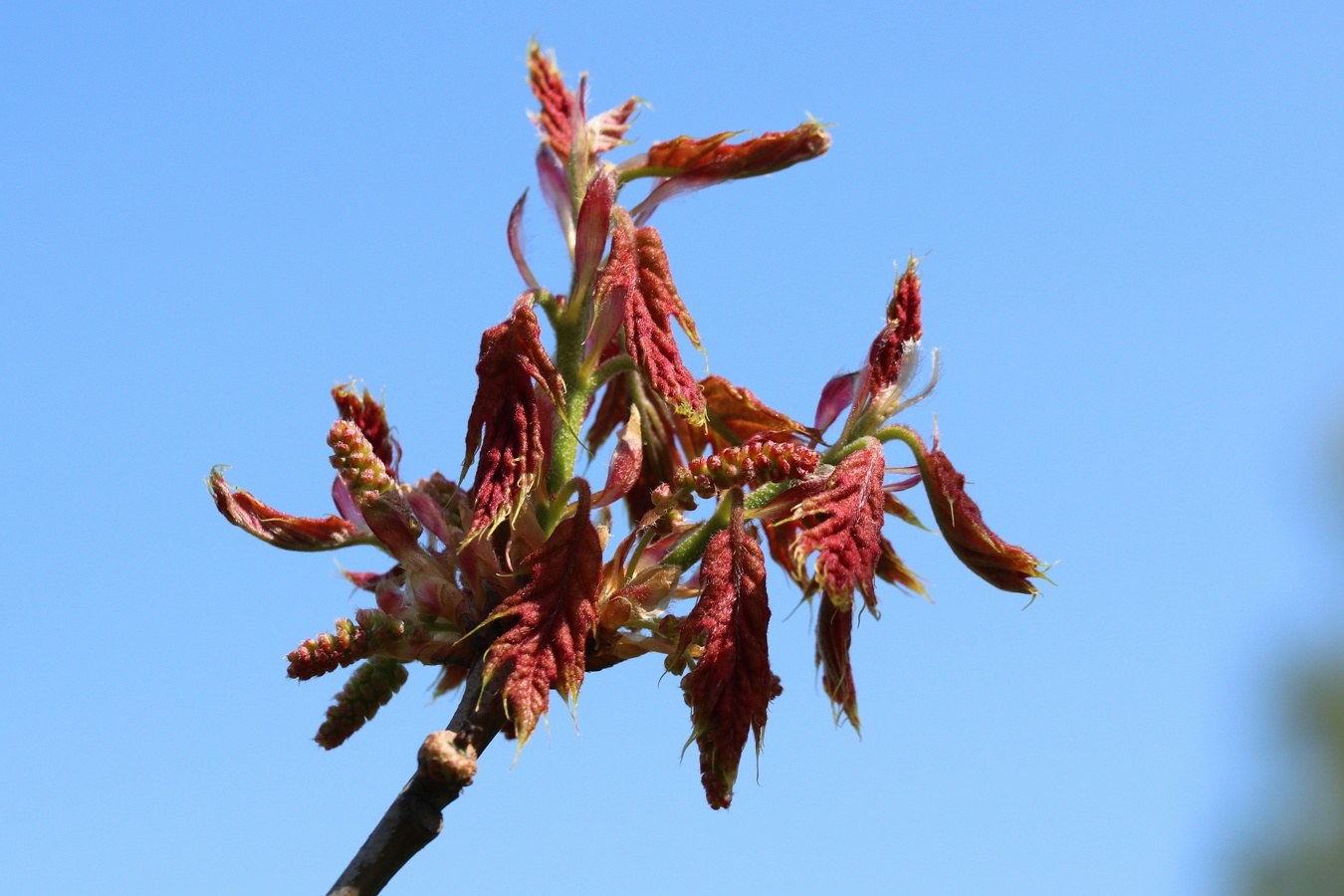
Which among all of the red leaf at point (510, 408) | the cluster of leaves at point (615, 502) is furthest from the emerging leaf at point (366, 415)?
the red leaf at point (510, 408)

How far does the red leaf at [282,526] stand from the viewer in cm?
252

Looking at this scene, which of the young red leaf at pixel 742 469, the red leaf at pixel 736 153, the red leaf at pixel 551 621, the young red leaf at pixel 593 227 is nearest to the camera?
the red leaf at pixel 551 621

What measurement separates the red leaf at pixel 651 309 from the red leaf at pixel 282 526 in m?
0.68

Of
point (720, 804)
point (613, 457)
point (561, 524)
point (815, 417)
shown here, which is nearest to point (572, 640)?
point (561, 524)

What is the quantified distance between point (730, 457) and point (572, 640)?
1.32ft

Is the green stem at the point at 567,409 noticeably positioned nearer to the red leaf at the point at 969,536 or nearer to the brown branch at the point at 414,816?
the brown branch at the point at 414,816

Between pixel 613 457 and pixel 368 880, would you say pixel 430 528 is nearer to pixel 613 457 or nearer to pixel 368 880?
pixel 613 457

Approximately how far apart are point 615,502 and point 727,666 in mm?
543

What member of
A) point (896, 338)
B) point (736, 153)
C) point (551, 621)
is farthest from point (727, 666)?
point (736, 153)

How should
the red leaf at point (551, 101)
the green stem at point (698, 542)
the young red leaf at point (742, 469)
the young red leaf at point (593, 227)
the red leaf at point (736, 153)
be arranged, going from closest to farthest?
the young red leaf at point (742, 469) → the green stem at point (698, 542) → the young red leaf at point (593, 227) → the red leaf at point (736, 153) → the red leaf at point (551, 101)

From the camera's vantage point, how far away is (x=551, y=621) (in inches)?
83.7

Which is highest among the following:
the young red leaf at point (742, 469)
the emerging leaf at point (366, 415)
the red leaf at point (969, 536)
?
the emerging leaf at point (366, 415)

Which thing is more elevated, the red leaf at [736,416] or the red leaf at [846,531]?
the red leaf at [736,416]

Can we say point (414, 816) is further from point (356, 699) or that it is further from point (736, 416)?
point (736, 416)
